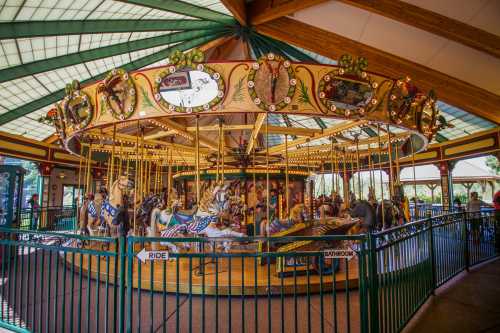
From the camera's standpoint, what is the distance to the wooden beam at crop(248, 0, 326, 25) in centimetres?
668

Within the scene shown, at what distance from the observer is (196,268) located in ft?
16.6

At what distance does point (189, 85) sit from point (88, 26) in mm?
4358

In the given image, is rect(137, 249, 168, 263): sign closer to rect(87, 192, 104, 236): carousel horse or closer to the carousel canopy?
rect(87, 192, 104, 236): carousel horse

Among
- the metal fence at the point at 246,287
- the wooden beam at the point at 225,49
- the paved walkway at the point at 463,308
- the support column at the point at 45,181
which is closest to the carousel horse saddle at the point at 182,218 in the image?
the metal fence at the point at 246,287

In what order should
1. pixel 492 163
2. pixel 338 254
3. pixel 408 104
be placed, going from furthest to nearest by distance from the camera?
pixel 492 163
pixel 408 104
pixel 338 254

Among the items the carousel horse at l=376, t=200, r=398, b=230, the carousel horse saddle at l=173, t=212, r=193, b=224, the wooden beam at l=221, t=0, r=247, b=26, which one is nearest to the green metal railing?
the carousel horse at l=376, t=200, r=398, b=230

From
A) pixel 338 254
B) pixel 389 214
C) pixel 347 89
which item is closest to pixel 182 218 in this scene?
pixel 338 254

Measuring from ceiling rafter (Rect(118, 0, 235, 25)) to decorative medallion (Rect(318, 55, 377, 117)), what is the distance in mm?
4104

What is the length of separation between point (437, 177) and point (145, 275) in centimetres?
1902

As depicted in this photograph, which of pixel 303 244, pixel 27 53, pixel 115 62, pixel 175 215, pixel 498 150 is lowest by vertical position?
pixel 303 244

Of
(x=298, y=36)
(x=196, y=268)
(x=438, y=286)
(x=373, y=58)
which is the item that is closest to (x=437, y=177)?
(x=373, y=58)

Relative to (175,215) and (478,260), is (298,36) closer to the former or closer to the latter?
(175,215)

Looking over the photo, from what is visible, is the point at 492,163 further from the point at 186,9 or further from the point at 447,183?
the point at 186,9

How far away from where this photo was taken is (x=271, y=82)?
386 cm
